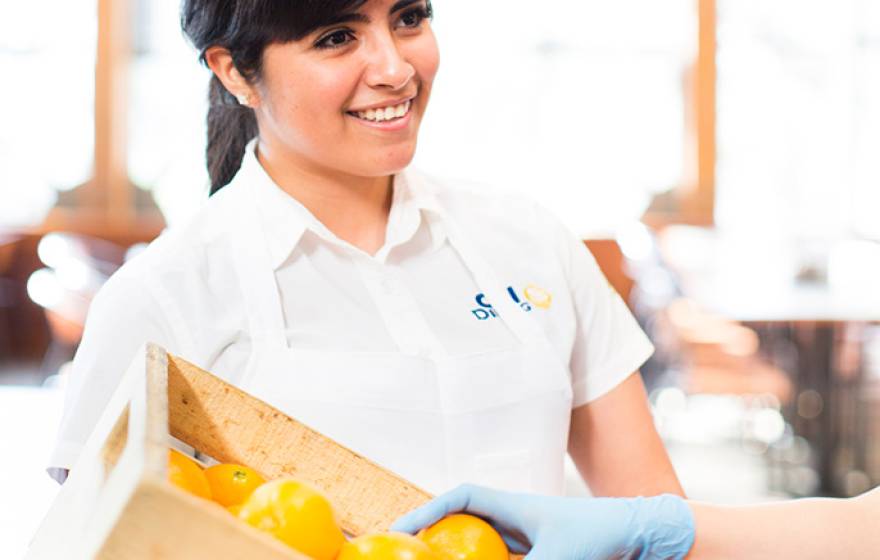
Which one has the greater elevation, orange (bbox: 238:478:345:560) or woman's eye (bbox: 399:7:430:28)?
woman's eye (bbox: 399:7:430:28)

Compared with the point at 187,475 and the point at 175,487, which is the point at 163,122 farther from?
the point at 175,487

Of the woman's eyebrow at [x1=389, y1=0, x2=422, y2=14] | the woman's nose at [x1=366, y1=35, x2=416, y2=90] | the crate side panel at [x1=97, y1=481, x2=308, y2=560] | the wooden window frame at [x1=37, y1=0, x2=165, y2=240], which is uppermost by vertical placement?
the wooden window frame at [x1=37, y1=0, x2=165, y2=240]

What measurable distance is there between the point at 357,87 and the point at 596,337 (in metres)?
Answer: 0.49

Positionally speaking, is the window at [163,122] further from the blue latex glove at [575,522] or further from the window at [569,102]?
the blue latex glove at [575,522]

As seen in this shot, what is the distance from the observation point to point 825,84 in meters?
8.06

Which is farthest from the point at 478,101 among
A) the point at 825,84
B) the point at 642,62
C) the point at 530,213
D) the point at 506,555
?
the point at 506,555

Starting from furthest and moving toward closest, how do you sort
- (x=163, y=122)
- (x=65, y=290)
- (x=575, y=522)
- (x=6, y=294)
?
1. (x=163, y=122)
2. (x=6, y=294)
3. (x=65, y=290)
4. (x=575, y=522)

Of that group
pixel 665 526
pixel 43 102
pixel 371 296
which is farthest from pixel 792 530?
pixel 43 102

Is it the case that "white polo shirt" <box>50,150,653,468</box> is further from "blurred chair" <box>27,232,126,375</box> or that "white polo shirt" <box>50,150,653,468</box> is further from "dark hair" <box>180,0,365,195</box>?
"blurred chair" <box>27,232,126,375</box>

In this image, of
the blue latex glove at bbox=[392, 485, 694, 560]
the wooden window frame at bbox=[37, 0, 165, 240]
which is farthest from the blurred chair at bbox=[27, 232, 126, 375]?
the blue latex glove at bbox=[392, 485, 694, 560]

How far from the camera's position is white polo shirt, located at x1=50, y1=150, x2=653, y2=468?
143 centimetres

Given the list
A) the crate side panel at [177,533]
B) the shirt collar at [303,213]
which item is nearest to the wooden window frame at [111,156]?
the shirt collar at [303,213]

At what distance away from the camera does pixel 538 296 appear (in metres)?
1.63

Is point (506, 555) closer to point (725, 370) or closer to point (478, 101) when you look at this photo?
point (725, 370)
